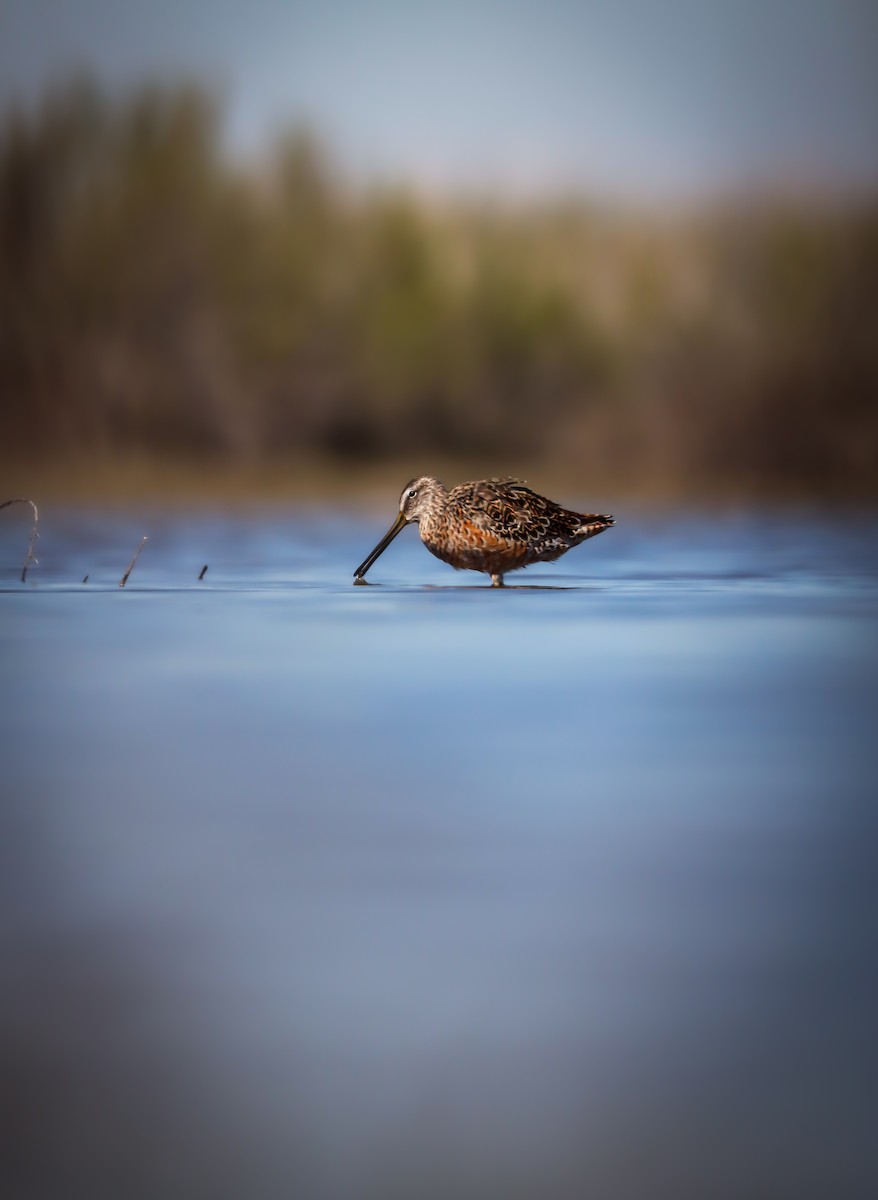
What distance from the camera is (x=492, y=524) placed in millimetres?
7875

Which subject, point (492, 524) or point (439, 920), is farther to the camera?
point (492, 524)

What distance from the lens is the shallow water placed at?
1832 mm

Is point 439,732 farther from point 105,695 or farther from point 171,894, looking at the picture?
point 171,894

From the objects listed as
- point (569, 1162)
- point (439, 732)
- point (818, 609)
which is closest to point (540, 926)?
point (569, 1162)

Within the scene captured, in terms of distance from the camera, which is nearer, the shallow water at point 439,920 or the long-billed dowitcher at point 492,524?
the shallow water at point 439,920

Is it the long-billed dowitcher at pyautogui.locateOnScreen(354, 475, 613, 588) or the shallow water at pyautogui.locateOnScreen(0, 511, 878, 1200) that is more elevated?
the shallow water at pyautogui.locateOnScreen(0, 511, 878, 1200)

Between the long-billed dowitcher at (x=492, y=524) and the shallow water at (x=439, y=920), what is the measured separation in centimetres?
216

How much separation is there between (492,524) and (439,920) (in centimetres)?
537

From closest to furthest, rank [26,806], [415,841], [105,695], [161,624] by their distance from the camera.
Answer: [415,841], [26,806], [105,695], [161,624]

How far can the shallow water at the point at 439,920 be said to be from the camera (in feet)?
6.01

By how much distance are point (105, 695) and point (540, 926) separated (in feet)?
8.41

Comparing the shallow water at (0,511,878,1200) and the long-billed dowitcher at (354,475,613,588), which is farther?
the long-billed dowitcher at (354,475,613,588)

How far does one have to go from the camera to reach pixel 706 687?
5008mm

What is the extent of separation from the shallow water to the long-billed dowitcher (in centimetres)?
216
